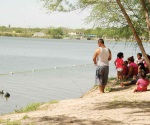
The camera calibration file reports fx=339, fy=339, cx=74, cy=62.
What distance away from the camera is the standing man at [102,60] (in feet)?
36.5

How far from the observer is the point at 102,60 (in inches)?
443

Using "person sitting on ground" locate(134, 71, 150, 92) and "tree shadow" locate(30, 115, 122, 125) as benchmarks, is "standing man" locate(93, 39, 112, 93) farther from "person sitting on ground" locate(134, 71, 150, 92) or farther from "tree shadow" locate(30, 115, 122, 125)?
"tree shadow" locate(30, 115, 122, 125)

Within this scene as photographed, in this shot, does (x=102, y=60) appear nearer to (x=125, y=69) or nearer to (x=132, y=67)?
(x=132, y=67)

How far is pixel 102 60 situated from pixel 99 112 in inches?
123

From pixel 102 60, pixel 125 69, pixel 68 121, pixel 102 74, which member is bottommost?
pixel 68 121

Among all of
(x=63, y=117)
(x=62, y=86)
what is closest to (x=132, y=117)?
(x=63, y=117)

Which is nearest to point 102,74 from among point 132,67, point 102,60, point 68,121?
point 102,60

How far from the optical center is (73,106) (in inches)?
376

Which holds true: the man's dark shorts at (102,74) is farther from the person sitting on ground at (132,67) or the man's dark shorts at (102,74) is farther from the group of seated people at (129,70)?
the person sitting on ground at (132,67)

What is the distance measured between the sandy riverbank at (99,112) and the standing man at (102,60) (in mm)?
784

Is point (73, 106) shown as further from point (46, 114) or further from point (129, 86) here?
point (129, 86)

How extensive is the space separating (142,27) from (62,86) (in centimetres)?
903

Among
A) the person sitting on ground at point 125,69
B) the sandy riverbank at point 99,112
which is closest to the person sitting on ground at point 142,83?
the sandy riverbank at point 99,112

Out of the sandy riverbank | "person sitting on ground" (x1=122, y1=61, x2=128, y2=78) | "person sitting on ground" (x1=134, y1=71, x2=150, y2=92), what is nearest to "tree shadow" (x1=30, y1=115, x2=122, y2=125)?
the sandy riverbank
